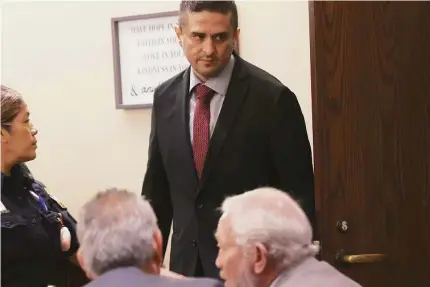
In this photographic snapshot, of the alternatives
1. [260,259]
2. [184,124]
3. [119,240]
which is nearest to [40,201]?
[184,124]

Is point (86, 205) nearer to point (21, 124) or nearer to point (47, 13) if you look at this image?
point (21, 124)

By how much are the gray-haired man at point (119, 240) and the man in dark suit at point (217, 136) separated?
0.53 m

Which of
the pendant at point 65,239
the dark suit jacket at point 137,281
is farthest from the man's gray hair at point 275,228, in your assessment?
the pendant at point 65,239

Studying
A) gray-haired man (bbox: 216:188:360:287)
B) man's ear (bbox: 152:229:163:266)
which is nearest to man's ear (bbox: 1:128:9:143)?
man's ear (bbox: 152:229:163:266)

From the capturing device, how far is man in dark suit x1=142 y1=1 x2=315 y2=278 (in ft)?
6.44

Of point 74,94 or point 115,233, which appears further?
point 74,94

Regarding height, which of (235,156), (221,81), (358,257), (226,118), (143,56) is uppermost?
Result: (143,56)

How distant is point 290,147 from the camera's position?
77.1 inches

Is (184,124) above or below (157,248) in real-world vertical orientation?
above

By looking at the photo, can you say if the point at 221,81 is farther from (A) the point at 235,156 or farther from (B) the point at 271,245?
(B) the point at 271,245

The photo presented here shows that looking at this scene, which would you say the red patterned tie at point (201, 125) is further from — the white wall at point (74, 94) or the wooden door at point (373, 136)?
the white wall at point (74, 94)

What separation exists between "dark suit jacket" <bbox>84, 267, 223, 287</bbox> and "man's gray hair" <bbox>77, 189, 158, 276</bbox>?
0.14 feet

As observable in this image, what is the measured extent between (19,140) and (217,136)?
55 centimetres

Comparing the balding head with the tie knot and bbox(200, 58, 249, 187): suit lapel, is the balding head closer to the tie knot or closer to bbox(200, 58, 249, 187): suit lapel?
bbox(200, 58, 249, 187): suit lapel
